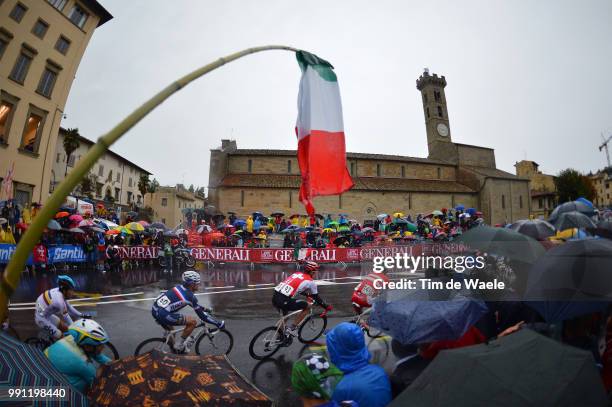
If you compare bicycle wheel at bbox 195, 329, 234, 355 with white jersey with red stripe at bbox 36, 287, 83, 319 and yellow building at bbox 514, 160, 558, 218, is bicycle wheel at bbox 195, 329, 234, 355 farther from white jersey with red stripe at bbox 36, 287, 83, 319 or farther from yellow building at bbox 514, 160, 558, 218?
yellow building at bbox 514, 160, 558, 218

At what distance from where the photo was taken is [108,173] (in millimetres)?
53125

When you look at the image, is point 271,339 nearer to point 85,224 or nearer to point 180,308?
point 180,308

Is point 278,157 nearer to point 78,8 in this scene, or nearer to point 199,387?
point 78,8

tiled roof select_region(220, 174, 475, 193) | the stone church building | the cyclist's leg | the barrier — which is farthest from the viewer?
tiled roof select_region(220, 174, 475, 193)

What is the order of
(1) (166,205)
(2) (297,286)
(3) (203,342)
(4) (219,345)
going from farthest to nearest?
1. (1) (166,205)
2. (3) (203,342)
3. (2) (297,286)
4. (4) (219,345)

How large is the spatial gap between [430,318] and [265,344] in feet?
12.6

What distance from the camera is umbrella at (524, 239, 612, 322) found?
10.1 feet

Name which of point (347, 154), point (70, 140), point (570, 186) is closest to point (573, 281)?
point (347, 154)

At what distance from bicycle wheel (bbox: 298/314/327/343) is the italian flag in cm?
354

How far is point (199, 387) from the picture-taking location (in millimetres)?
2973

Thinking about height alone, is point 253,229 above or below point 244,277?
above

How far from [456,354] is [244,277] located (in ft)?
50.4

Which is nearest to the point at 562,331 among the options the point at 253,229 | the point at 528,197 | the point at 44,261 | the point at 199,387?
the point at 199,387

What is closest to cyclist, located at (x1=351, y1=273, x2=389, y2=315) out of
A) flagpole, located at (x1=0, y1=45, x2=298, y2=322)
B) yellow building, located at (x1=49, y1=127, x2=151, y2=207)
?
flagpole, located at (x1=0, y1=45, x2=298, y2=322)
